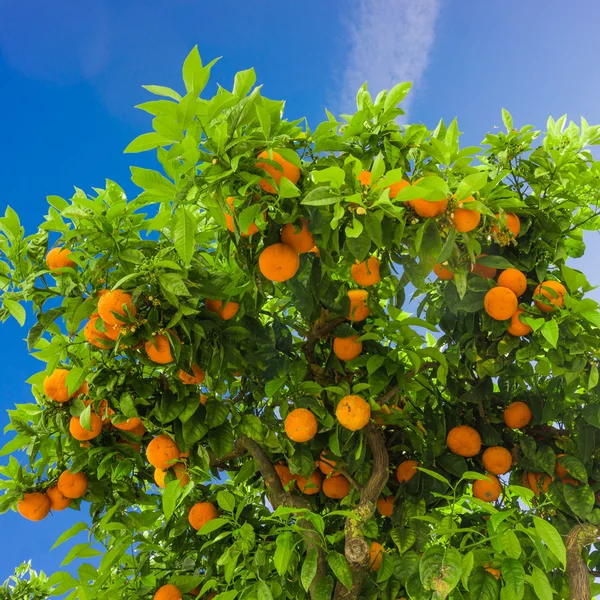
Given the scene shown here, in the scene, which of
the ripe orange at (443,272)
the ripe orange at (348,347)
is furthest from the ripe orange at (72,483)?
the ripe orange at (443,272)

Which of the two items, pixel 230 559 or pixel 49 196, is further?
pixel 230 559

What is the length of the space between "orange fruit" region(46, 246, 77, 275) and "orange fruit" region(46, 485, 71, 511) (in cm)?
82

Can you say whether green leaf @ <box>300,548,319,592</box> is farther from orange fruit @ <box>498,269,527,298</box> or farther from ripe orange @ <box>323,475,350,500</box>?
orange fruit @ <box>498,269,527,298</box>

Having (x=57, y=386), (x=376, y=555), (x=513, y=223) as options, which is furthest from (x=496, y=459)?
(x=57, y=386)

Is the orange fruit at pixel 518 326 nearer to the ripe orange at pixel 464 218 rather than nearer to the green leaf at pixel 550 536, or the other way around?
the ripe orange at pixel 464 218

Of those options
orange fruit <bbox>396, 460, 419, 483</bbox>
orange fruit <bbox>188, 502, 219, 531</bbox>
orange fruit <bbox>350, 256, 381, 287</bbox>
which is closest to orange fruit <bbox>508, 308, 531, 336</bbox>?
orange fruit <bbox>350, 256, 381, 287</bbox>

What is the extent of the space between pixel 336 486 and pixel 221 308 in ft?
2.91

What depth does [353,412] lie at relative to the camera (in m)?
1.91

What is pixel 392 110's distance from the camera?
67.3 inches

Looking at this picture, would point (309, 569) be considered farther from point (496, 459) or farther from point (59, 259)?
point (59, 259)

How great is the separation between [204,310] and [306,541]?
2.62 ft

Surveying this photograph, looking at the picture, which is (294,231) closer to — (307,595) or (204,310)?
(204,310)

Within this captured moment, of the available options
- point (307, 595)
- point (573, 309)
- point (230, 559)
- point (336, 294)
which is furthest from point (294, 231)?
point (307, 595)

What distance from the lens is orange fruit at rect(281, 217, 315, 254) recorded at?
5.27 feet
